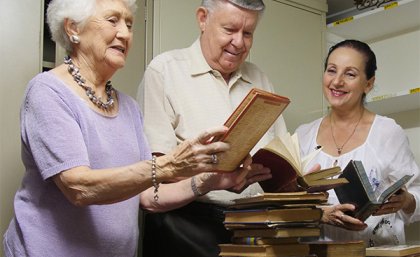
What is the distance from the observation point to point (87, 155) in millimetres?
1168

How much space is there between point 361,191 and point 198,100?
57 cm

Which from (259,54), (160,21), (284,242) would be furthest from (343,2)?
(284,242)

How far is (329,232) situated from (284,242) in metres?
0.60

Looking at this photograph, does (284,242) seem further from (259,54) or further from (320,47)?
(320,47)

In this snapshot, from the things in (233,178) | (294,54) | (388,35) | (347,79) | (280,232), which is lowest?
(280,232)

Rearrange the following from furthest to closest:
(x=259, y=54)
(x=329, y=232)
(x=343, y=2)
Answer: (x=343, y=2), (x=259, y=54), (x=329, y=232)

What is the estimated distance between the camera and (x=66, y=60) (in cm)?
132

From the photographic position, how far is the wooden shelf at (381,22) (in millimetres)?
2361

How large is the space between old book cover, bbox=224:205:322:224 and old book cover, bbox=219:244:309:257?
66mm

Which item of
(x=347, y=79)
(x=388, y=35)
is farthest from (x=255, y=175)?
(x=388, y=35)

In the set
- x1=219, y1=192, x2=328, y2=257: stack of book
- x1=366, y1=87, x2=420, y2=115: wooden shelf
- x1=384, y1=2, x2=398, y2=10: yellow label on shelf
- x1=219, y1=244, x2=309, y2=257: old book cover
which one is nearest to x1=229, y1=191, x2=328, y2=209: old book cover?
x1=219, y1=192, x2=328, y2=257: stack of book

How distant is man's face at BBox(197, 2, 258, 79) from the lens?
1.65 m

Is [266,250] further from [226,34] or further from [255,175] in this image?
[226,34]

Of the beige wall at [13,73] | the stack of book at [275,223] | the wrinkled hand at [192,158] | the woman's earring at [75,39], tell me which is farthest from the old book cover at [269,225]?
the beige wall at [13,73]
